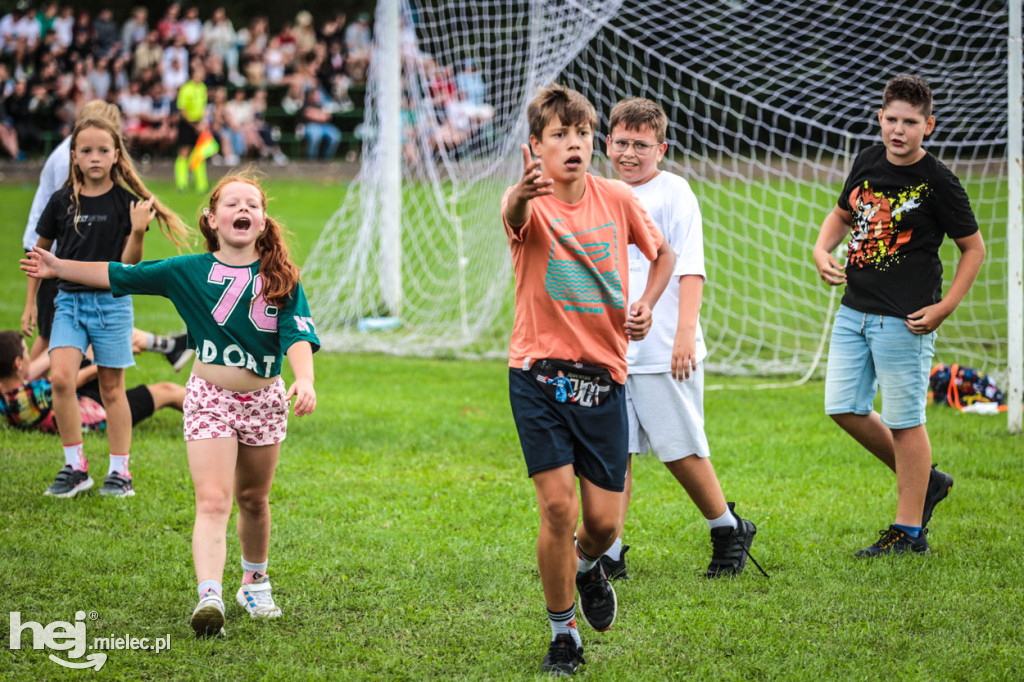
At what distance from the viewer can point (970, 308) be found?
1048cm

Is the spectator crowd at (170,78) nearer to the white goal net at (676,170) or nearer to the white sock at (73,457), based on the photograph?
the white goal net at (676,170)

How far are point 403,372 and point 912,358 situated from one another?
514 centimetres

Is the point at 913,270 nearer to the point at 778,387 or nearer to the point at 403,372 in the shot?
the point at 778,387

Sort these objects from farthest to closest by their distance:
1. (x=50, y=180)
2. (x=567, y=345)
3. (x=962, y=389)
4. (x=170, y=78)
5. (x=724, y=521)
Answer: (x=170, y=78) → (x=962, y=389) → (x=50, y=180) → (x=724, y=521) → (x=567, y=345)

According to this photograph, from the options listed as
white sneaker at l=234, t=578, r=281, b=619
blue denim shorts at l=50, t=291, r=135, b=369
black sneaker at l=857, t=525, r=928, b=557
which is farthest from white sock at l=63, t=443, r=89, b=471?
black sneaker at l=857, t=525, r=928, b=557

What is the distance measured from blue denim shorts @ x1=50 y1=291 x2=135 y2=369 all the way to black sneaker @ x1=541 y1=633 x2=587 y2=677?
295 centimetres

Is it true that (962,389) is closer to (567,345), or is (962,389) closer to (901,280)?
(901,280)

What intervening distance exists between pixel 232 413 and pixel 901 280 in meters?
2.79

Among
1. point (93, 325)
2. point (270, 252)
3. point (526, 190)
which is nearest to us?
point (526, 190)

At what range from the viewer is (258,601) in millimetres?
3961

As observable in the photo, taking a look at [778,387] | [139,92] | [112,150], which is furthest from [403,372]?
[139,92]

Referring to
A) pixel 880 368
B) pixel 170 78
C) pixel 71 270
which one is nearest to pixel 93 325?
pixel 71 270

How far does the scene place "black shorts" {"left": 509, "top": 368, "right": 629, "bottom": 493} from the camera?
3.43 m

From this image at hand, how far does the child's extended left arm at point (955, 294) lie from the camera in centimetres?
437
